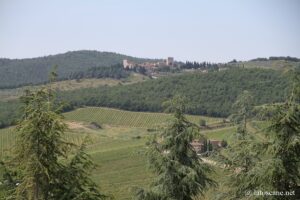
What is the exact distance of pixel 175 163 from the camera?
506 inches

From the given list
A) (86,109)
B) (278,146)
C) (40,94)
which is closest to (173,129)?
(278,146)

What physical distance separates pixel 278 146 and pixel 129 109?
483 feet

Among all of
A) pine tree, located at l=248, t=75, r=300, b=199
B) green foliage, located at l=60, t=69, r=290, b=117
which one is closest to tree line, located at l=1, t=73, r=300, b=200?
pine tree, located at l=248, t=75, r=300, b=199

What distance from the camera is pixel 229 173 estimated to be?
1423cm

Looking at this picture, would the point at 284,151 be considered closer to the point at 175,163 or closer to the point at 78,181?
the point at 175,163

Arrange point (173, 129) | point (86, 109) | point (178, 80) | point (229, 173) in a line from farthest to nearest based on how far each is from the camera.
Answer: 1. point (178, 80)
2. point (86, 109)
3. point (229, 173)
4. point (173, 129)

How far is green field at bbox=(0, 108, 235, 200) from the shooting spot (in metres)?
66.4

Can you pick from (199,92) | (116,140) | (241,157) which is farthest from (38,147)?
(199,92)

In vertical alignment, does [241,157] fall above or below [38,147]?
below

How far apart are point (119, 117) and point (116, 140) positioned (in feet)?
113

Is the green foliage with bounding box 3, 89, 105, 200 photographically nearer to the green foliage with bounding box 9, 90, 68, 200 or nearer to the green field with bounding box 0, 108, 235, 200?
the green foliage with bounding box 9, 90, 68, 200

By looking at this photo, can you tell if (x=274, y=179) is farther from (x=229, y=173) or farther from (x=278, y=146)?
(x=229, y=173)

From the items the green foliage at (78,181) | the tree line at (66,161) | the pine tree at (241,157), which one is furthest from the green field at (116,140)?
the tree line at (66,161)

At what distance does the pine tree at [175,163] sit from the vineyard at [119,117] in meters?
118
